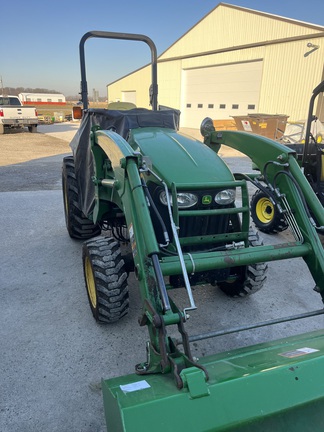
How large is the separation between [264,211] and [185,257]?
342cm

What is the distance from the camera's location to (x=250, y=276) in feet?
9.86

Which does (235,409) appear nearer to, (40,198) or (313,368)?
(313,368)

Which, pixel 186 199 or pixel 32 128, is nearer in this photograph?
pixel 186 199

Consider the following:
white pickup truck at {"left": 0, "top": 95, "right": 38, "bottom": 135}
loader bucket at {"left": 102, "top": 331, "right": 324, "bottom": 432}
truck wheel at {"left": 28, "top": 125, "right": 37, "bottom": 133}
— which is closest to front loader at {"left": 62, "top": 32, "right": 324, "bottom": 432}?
loader bucket at {"left": 102, "top": 331, "right": 324, "bottom": 432}

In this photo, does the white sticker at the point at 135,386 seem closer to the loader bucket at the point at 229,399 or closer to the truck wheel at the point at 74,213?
the loader bucket at the point at 229,399

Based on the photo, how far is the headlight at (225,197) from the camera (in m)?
2.65

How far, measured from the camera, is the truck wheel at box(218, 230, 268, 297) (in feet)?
9.59

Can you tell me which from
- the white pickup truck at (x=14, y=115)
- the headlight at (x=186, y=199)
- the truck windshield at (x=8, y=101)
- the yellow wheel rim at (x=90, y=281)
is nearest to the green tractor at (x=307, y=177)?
A: the headlight at (x=186, y=199)

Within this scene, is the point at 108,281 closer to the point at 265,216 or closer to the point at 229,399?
the point at 229,399

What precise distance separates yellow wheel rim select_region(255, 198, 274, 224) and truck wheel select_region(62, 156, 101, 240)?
2402 millimetres

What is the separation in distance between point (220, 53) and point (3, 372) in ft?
67.6

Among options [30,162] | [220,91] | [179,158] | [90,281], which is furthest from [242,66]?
[90,281]

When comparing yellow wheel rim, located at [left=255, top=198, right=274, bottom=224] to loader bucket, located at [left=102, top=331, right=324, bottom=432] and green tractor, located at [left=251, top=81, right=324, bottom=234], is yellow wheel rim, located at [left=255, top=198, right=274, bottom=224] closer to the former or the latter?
green tractor, located at [left=251, top=81, right=324, bottom=234]

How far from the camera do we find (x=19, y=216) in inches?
223
